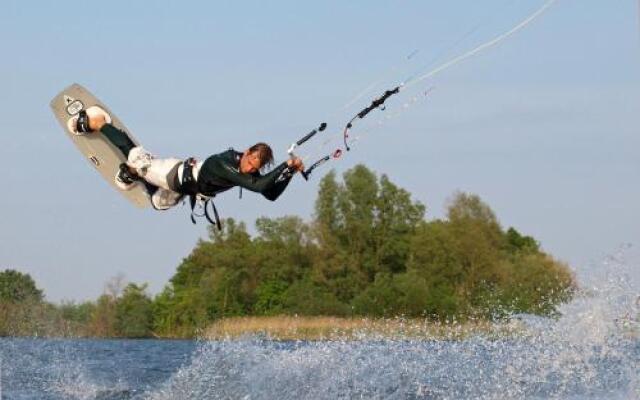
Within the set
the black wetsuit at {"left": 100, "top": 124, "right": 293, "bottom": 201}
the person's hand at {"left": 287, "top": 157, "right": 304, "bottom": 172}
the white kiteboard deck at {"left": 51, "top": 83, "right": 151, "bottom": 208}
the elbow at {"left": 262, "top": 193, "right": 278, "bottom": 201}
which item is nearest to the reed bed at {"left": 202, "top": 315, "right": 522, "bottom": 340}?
the white kiteboard deck at {"left": 51, "top": 83, "right": 151, "bottom": 208}

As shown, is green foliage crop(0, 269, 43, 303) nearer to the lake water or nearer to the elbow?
the lake water

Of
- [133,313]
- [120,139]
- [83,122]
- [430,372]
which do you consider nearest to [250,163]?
[120,139]

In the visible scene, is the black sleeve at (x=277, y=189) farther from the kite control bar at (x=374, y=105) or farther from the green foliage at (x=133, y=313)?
the green foliage at (x=133, y=313)

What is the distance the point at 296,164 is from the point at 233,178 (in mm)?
803

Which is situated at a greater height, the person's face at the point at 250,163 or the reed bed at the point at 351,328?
the reed bed at the point at 351,328

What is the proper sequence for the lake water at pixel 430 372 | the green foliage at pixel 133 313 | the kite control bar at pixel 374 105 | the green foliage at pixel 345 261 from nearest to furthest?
the kite control bar at pixel 374 105 → the lake water at pixel 430 372 → the green foliage at pixel 345 261 → the green foliage at pixel 133 313

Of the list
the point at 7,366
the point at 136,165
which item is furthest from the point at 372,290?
the point at 136,165

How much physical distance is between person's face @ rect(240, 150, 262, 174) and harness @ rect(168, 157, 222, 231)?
827mm

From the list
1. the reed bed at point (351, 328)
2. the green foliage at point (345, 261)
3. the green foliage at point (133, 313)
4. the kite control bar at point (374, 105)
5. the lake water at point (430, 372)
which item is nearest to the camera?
the kite control bar at point (374, 105)

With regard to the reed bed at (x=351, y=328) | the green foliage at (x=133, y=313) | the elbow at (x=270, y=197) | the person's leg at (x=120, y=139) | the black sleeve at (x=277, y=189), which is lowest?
the elbow at (x=270, y=197)

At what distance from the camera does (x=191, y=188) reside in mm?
11547

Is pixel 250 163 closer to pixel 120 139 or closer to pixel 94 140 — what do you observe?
pixel 120 139

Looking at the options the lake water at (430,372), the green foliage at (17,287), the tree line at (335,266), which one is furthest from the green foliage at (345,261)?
the lake water at (430,372)

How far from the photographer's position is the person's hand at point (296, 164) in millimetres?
10312
